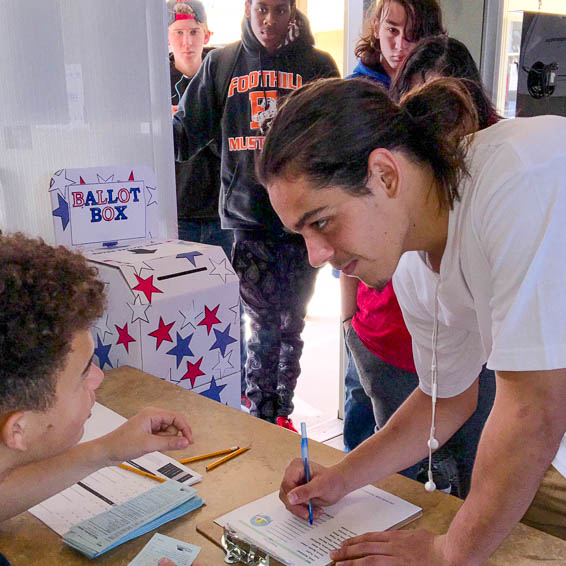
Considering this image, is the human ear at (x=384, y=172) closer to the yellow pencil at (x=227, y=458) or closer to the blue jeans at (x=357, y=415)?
the yellow pencil at (x=227, y=458)

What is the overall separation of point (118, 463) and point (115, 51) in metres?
1.06

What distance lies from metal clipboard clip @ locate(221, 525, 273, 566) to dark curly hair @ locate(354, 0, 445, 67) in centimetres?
141

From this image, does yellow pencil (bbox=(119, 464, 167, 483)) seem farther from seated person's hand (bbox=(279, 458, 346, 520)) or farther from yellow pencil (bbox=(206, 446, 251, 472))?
seated person's hand (bbox=(279, 458, 346, 520))

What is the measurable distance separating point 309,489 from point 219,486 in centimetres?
15

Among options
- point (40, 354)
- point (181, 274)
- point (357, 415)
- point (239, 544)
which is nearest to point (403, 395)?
point (357, 415)

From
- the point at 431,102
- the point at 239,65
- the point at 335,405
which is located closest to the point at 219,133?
the point at 239,65

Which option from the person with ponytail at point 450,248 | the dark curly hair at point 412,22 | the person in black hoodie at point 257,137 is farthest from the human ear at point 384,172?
the person in black hoodie at point 257,137

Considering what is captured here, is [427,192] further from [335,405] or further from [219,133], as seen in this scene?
[335,405]

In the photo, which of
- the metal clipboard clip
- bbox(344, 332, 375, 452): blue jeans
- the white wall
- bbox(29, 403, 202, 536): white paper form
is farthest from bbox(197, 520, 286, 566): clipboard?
bbox(344, 332, 375, 452): blue jeans

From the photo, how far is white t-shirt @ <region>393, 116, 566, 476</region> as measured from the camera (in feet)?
2.20

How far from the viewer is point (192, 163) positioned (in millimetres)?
2320

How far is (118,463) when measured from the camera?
3.03ft

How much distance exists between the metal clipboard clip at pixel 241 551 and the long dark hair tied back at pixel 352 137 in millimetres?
438

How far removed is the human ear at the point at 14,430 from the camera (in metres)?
0.70
